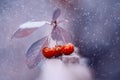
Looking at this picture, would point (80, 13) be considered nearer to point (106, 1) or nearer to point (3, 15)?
point (106, 1)

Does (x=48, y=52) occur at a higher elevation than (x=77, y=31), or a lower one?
lower

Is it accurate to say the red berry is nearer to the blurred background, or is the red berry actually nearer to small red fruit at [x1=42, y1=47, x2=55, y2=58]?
small red fruit at [x1=42, y1=47, x2=55, y2=58]

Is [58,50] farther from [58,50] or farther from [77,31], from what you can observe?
[77,31]

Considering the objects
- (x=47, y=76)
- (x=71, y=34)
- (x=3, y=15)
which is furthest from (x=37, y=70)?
(x=3, y=15)

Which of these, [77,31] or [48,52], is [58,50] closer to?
[48,52]

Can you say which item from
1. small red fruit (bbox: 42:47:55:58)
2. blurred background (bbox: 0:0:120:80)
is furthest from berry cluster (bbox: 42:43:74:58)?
blurred background (bbox: 0:0:120:80)

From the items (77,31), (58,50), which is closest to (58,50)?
(58,50)

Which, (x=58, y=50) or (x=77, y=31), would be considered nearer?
(x=58, y=50)
